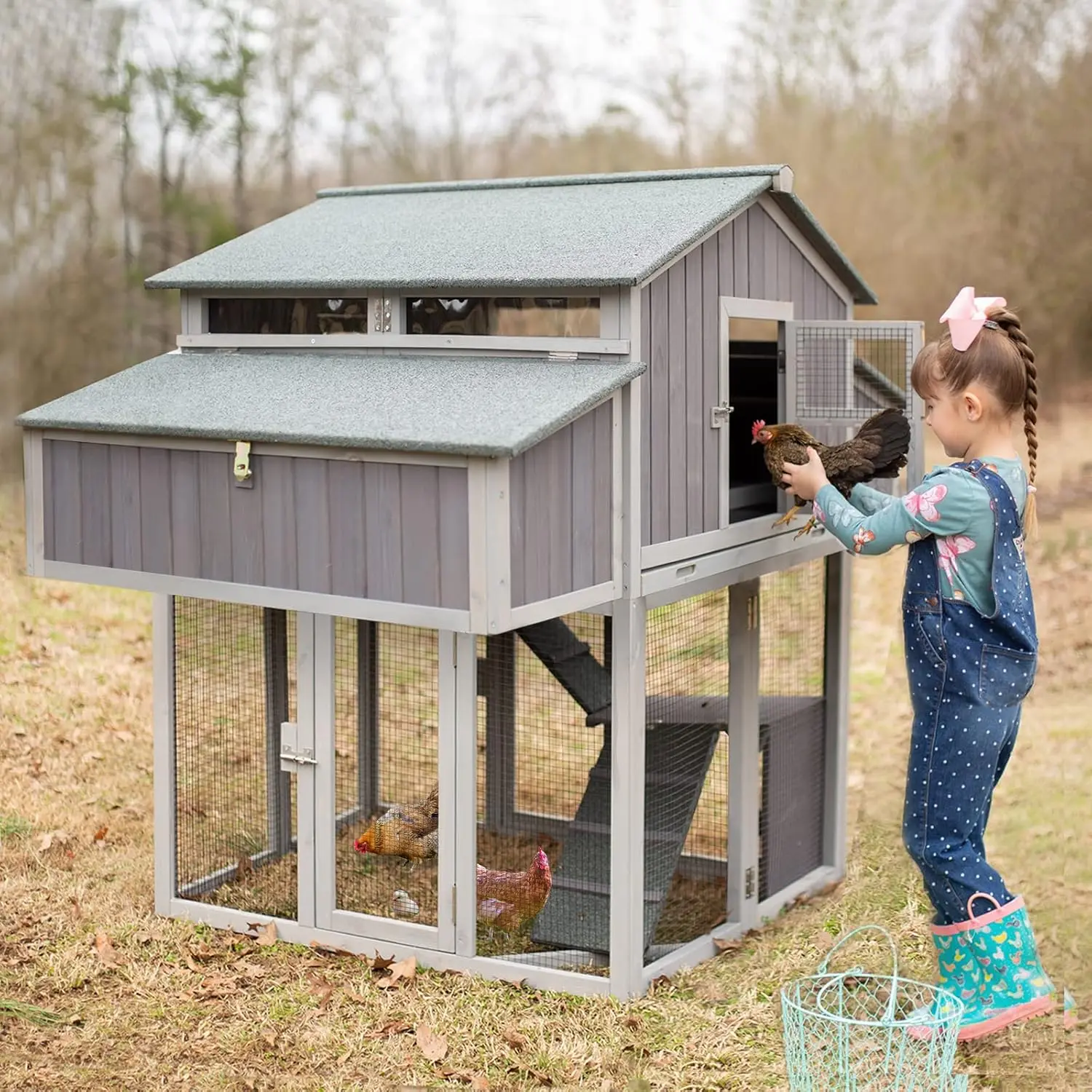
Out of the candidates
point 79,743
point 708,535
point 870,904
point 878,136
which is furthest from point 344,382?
point 878,136

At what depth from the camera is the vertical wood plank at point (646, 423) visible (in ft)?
13.5

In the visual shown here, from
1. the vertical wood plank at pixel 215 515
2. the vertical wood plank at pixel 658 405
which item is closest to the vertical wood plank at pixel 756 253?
the vertical wood plank at pixel 658 405

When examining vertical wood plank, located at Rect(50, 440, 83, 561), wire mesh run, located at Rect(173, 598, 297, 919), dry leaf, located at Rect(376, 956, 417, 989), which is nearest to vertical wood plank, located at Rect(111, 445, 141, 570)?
vertical wood plank, located at Rect(50, 440, 83, 561)

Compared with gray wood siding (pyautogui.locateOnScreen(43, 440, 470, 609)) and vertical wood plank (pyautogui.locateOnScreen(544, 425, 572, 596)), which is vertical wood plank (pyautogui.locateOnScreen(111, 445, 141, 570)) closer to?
gray wood siding (pyautogui.locateOnScreen(43, 440, 470, 609))

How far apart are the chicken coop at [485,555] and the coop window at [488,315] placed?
0.04ft

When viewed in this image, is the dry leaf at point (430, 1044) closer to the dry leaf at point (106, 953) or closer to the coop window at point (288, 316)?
the dry leaf at point (106, 953)

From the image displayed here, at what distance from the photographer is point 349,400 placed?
405 centimetres

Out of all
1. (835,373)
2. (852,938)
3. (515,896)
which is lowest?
(852,938)

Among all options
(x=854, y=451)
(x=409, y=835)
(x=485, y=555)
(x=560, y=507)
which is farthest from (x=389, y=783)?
(x=854, y=451)

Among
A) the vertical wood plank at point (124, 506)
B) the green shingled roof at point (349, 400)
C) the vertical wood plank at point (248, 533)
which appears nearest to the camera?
the green shingled roof at point (349, 400)

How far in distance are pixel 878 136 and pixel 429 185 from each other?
32.3ft

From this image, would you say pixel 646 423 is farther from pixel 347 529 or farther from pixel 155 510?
pixel 155 510

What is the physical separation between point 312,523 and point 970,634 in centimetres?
181

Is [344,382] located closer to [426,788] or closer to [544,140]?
[426,788]
